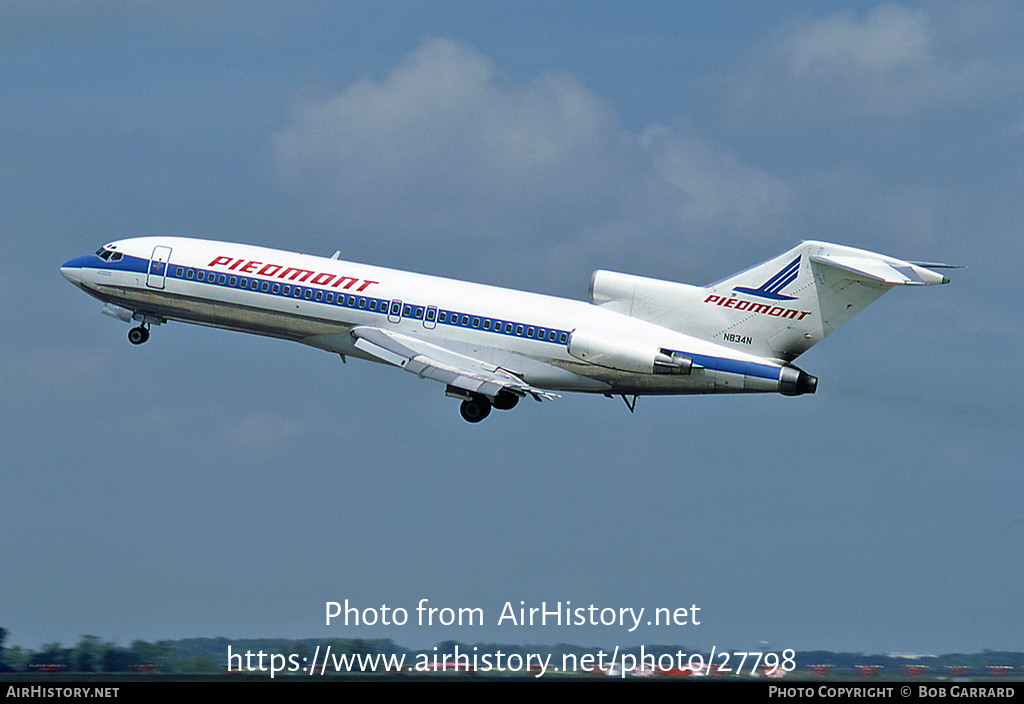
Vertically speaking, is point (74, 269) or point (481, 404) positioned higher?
point (74, 269)

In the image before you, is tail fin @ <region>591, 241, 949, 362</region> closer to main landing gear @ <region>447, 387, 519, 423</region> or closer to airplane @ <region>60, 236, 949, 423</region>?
airplane @ <region>60, 236, 949, 423</region>

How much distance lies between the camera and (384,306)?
53750 mm

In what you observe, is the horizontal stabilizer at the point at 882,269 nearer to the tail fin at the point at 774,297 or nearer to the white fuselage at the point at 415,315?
the tail fin at the point at 774,297

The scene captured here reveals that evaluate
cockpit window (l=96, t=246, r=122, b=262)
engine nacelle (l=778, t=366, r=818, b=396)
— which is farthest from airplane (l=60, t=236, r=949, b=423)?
cockpit window (l=96, t=246, r=122, b=262)

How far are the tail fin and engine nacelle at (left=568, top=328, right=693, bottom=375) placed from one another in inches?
70.5

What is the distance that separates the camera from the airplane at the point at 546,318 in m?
51.8

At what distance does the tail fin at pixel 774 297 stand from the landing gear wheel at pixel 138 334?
16.9 meters

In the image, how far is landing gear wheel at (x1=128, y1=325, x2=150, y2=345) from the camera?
58.6 metres

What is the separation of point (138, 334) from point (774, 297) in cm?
2324


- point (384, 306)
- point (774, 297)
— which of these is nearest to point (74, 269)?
point (384, 306)

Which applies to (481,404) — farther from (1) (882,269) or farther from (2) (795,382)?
(1) (882,269)

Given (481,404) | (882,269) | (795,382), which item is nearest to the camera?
(882,269)

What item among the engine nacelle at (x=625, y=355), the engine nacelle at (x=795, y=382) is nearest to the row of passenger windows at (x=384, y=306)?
the engine nacelle at (x=625, y=355)

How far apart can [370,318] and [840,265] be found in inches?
616
